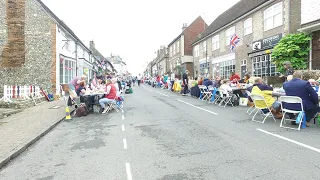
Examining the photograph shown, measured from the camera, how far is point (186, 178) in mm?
4172

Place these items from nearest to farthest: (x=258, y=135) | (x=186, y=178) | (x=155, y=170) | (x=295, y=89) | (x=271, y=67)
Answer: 1. (x=186, y=178)
2. (x=155, y=170)
3. (x=258, y=135)
4. (x=295, y=89)
5. (x=271, y=67)

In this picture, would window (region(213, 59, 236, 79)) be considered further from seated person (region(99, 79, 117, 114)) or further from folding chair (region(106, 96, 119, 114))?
seated person (region(99, 79, 117, 114))

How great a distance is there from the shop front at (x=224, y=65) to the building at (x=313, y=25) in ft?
36.8

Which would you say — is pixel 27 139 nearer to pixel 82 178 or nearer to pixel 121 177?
pixel 82 178

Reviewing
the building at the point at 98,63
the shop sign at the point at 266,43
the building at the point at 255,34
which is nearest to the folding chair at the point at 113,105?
the building at the point at 255,34

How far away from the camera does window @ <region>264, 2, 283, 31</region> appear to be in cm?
1955

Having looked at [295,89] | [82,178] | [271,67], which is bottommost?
[82,178]

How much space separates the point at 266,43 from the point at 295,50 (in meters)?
4.95

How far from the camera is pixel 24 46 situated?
20.2 m

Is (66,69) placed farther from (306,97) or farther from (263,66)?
(306,97)

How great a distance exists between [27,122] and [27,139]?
120 inches

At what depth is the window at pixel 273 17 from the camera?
19547mm

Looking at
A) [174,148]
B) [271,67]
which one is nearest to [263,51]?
[271,67]

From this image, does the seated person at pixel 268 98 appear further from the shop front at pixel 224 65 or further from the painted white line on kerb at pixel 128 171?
the shop front at pixel 224 65
